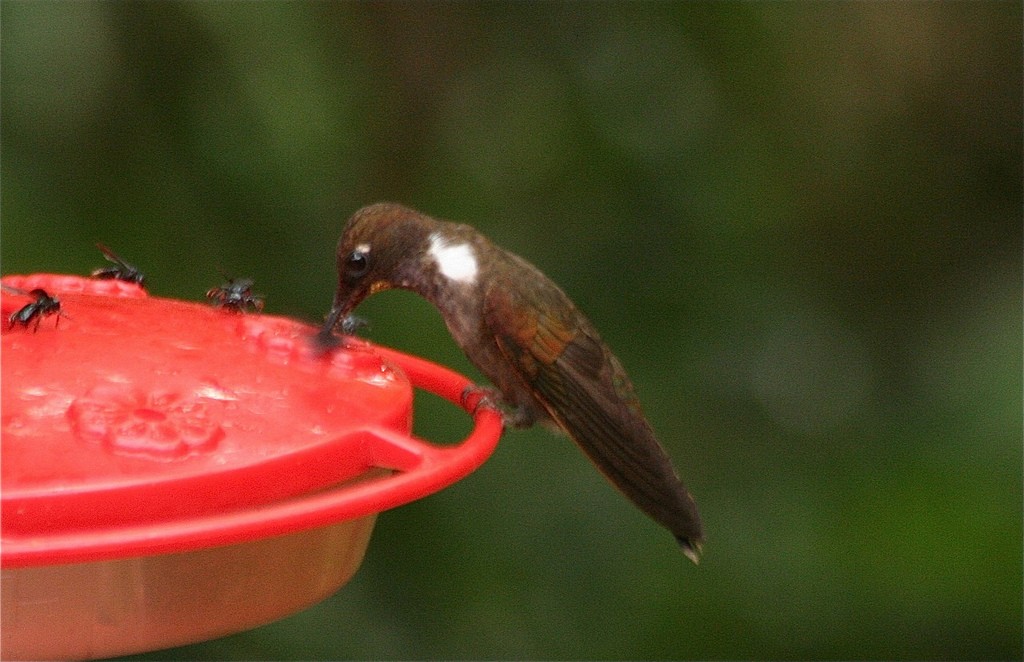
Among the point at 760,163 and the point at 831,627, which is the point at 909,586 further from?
the point at 760,163

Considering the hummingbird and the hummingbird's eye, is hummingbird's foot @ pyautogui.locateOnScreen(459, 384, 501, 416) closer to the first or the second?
the hummingbird

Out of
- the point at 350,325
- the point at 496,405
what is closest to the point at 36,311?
the point at 350,325

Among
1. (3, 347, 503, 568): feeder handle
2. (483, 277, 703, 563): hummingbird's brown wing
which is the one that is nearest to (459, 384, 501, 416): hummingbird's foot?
(483, 277, 703, 563): hummingbird's brown wing

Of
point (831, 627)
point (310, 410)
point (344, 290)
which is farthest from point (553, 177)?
point (310, 410)

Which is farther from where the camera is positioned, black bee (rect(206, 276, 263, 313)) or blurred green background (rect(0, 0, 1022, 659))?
blurred green background (rect(0, 0, 1022, 659))

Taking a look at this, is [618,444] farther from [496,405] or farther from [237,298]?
[237,298]

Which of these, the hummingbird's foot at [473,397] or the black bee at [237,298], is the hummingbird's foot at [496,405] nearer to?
the hummingbird's foot at [473,397]
